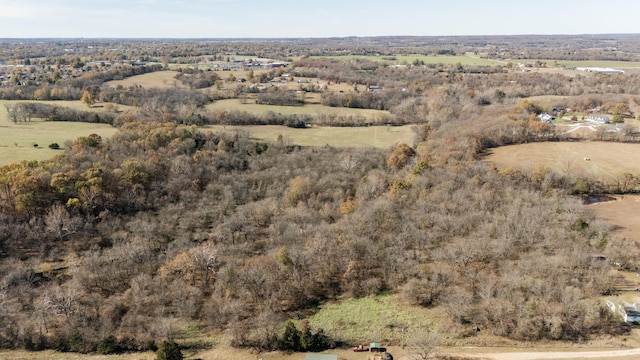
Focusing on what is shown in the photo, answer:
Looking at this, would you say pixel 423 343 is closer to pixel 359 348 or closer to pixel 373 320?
pixel 359 348

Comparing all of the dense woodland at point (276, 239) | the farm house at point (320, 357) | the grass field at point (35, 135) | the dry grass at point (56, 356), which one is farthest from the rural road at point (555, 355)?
the grass field at point (35, 135)

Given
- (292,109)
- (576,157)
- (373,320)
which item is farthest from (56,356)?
(292,109)

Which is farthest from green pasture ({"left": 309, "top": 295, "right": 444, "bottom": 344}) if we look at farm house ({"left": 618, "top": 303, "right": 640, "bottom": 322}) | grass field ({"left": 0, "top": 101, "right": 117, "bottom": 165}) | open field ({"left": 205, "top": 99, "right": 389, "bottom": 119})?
open field ({"left": 205, "top": 99, "right": 389, "bottom": 119})

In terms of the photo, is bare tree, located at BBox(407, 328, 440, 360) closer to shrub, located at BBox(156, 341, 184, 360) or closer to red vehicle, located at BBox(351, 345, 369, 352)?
red vehicle, located at BBox(351, 345, 369, 352)

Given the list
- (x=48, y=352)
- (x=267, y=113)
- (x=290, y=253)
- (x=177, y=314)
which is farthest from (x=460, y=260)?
(x=267, y=113)

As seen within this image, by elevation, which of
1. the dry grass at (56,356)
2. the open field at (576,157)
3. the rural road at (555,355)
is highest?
the open field at (576,157)

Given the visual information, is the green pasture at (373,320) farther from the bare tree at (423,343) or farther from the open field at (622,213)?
the open field at (622,213)
